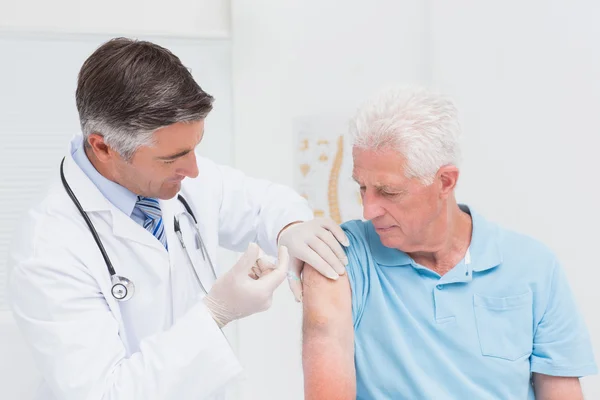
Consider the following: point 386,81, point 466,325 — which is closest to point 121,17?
point 386,81

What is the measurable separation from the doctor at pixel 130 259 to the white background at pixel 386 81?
107 cm

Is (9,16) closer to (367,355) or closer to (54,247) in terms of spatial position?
(54,247)

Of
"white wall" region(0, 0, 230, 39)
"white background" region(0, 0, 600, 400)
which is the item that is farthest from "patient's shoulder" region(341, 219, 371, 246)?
"white wall" region(0, 0, 230, 39)

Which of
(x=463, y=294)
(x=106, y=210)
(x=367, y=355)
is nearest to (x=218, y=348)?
(x=367, y=355)

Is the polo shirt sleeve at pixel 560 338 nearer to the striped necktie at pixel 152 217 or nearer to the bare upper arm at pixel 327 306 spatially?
the bare upper arm at pixel 327 306

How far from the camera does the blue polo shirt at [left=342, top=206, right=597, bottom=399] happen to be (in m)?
1.49

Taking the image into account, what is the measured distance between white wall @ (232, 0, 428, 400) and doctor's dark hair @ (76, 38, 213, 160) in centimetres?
130

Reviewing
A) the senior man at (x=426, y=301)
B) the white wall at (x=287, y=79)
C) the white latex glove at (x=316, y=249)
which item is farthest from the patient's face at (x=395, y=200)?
the white wall at (x=287, y=79)

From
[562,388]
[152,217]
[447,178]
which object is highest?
[447,178]

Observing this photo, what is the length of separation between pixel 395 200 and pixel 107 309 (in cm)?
67

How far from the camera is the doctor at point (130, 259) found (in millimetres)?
1434

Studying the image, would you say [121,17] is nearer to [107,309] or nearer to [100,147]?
[100,147]

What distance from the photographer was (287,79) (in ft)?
9.40

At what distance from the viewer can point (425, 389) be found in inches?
57.4
